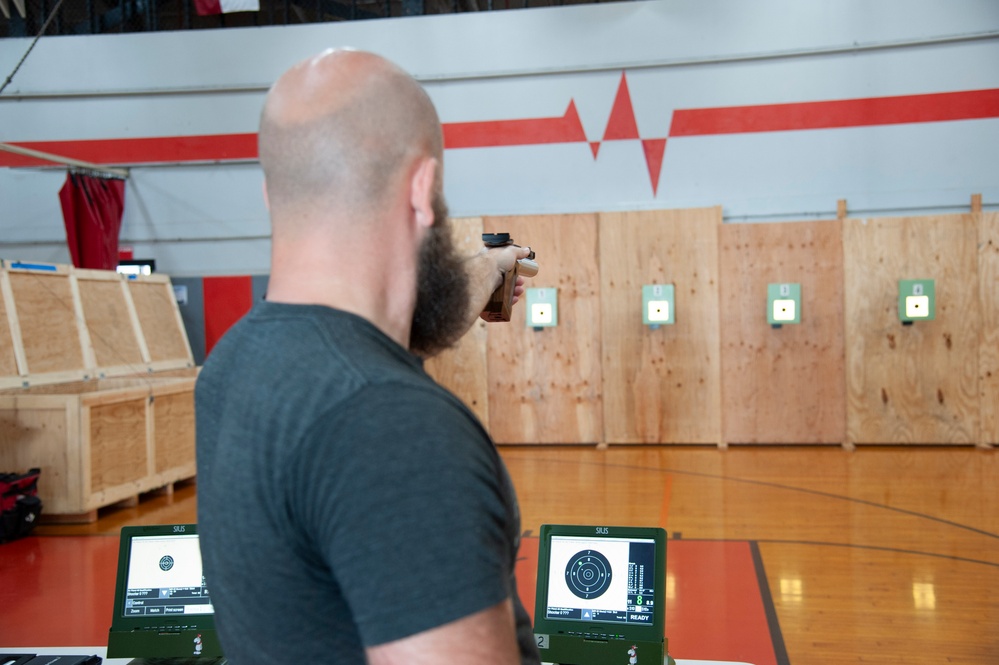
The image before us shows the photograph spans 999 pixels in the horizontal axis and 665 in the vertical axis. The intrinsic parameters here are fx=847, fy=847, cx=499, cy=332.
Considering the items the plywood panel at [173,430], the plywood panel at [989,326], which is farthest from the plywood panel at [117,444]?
the plywood panel at [989,326]

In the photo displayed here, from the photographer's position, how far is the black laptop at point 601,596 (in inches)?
84.0

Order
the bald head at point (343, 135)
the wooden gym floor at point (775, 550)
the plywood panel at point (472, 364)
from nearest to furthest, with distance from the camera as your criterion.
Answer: the bald head at point (343, 135) < the wooden gym floor at point (775, 550) < the plywood panel at point (472, 364)

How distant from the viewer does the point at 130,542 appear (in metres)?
2.38

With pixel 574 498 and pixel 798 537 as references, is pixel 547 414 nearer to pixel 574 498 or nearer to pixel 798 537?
pixel 574 498

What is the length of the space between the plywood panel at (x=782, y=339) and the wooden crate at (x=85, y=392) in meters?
4.95

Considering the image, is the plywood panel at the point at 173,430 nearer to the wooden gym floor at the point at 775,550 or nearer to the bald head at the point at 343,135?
the wooden gym floor at the point at 775,550

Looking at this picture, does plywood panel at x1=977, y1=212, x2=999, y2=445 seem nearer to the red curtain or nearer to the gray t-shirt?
the gray t-shirt

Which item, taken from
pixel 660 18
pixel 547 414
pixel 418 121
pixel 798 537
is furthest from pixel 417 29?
pixel 418 121

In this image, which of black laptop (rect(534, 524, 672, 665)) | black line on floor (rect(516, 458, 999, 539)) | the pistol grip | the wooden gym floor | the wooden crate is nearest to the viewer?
the pistol grip

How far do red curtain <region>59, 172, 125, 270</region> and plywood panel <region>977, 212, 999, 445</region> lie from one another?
28.2 ft

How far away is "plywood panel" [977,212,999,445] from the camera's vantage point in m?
7.59

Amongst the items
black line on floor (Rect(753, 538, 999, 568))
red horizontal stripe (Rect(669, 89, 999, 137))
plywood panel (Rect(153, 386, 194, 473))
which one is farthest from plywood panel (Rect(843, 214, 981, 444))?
plywood panel (Rect(153, 386, 194, 473))

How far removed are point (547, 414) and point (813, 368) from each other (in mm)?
2542

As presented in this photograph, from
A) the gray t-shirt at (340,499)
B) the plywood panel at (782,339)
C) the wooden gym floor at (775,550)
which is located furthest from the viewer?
the plywood panel at (782,339)
